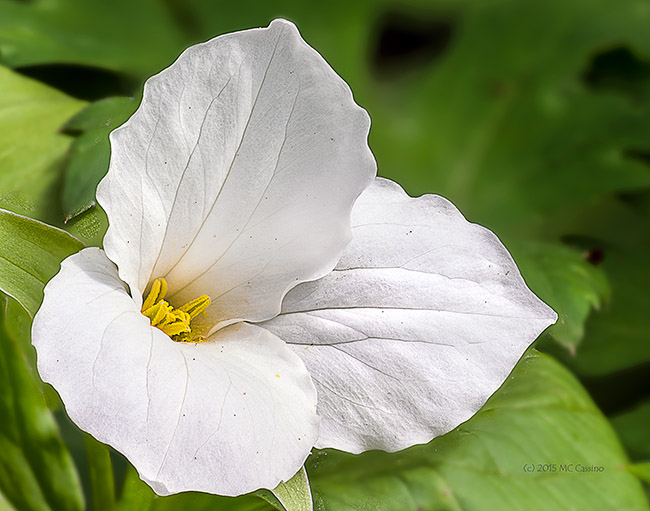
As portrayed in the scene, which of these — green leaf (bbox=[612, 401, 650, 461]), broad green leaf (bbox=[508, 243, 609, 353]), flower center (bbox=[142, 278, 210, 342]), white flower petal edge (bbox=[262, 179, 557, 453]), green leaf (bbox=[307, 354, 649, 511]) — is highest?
white flower petal edge (bbox=[262, 179, 557, 453])

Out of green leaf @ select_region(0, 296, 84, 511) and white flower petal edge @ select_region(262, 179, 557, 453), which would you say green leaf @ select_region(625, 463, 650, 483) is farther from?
green leaf @ select_region(0, 296, 84, 511)

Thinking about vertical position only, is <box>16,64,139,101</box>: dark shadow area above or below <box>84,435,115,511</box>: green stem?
above

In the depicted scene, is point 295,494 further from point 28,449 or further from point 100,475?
point 28,449

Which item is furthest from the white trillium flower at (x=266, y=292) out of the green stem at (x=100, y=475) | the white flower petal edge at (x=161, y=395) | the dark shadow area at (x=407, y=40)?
the dark shadow area at (x=407, y=40)

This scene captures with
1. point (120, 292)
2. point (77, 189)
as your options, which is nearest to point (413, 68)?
point (77, 189)

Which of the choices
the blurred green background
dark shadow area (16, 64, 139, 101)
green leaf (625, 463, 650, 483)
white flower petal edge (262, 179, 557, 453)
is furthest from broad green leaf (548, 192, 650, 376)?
dark shadow area (16, 64, 139, 101)

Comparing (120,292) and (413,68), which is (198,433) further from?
(413,68)

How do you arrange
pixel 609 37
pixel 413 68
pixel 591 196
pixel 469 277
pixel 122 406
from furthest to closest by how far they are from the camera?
pixel 413 68 < pixel 609 37 < pixel 591 196 < pixel 469 277 < pixel 122 406
